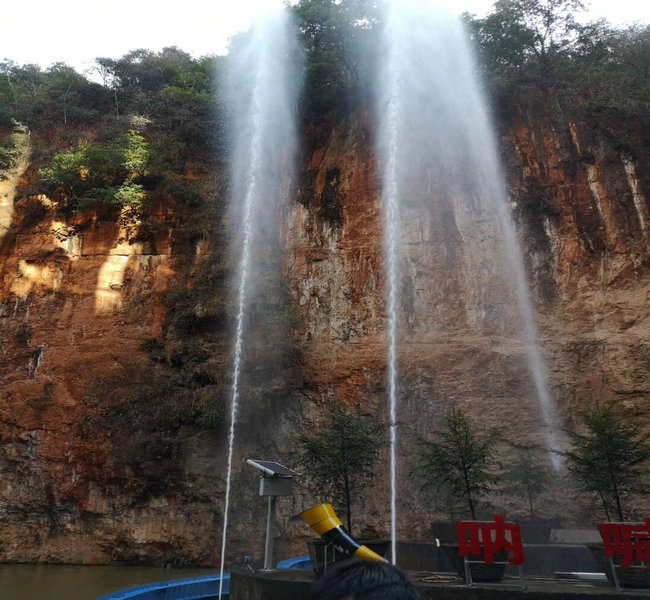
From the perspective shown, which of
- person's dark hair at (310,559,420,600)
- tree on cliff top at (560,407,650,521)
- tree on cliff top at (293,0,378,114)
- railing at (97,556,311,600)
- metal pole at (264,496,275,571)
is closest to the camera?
person's dark hair at (310,559,420,600)

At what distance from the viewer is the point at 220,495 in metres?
14.8

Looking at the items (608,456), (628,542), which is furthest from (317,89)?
(628,542)

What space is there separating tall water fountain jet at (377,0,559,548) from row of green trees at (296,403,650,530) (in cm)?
143

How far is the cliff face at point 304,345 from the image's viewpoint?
1453 cm

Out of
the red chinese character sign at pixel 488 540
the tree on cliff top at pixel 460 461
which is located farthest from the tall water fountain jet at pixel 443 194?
the red chinese character sign at pixel 488 540

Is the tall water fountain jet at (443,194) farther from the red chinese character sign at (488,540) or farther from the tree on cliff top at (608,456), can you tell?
the red chinese character sign at (488,540)

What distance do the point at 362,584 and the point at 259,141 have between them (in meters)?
20.1

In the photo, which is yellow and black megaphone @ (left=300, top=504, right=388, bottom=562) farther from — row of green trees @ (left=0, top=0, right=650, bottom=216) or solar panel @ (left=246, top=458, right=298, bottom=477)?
row of green trees @ (left=0, top=0, right=650, bottom=216)

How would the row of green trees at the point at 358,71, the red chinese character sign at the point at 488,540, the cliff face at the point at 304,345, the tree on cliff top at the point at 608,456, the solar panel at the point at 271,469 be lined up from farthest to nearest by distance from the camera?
1. the row of green trees at the point at 358,71
2. the cliff face at the point at 304,345
3. the tree on cliff top at the point at 608,456
4. the solar panel at the point at 271,469
5. the red chinese character sign at the point at 488,540

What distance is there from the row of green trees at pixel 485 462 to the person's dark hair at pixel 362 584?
31.4ft

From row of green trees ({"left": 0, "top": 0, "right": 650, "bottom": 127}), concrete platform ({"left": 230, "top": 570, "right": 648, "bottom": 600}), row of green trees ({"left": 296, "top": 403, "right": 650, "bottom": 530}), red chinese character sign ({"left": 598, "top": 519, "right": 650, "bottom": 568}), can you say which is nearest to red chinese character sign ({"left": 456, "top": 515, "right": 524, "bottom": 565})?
concrete platform ({"left": 230, "top": 570, "right": 648, "bottom": 600})

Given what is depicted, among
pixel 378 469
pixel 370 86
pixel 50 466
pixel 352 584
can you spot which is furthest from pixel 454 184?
pixel 352 584

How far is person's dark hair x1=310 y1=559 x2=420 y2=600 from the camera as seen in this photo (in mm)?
1460

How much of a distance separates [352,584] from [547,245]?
16.0 metres
